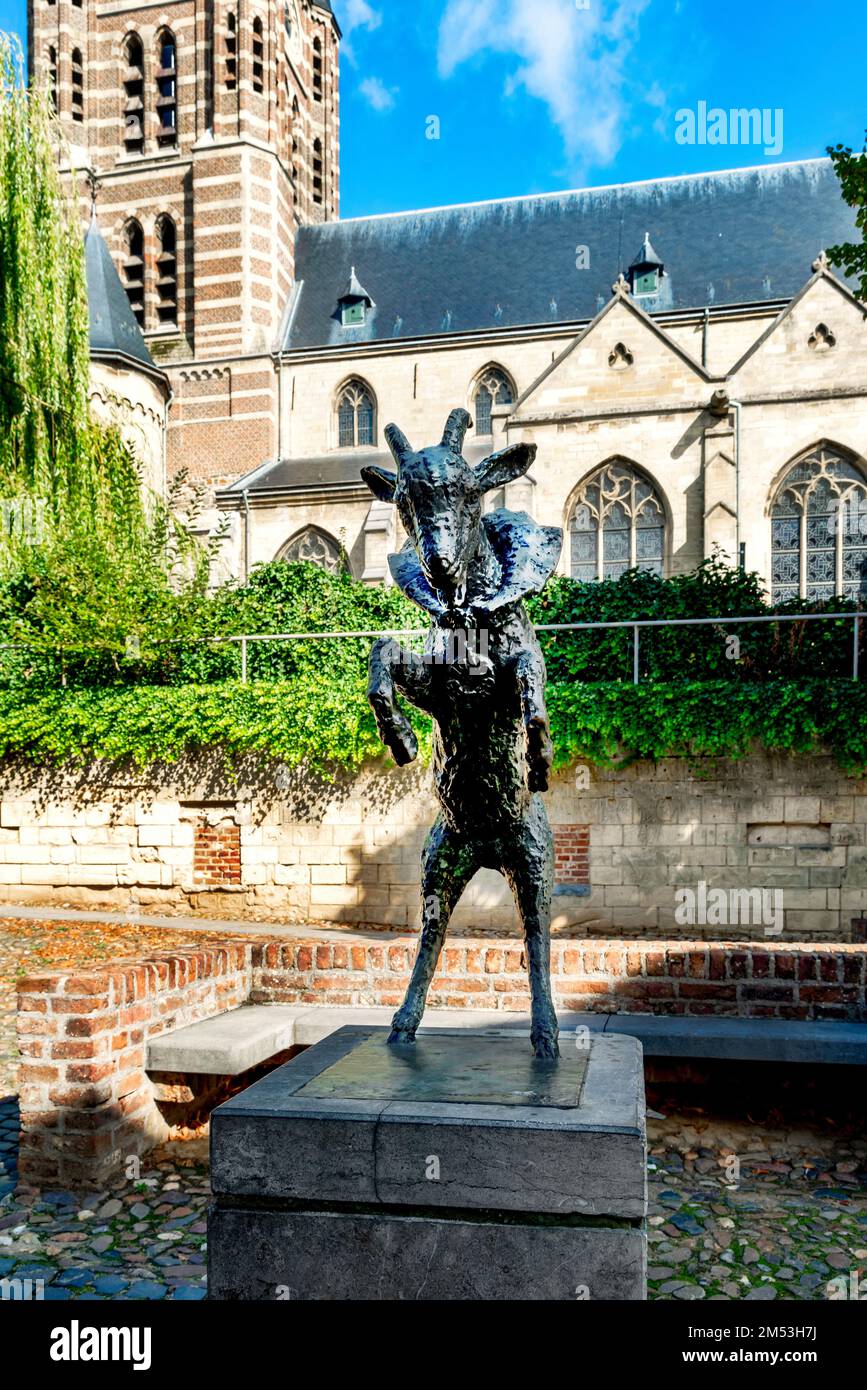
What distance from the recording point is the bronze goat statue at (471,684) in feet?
9.78

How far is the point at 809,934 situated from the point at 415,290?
2276 centimetres

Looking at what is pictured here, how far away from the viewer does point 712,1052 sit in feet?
15.4

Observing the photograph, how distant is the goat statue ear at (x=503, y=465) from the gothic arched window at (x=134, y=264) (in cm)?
2828

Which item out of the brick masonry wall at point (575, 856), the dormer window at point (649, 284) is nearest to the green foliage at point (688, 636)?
the brick masonry wall at point (575, 856)

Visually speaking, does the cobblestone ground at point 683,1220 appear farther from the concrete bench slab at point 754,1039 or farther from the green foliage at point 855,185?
the green foliage at point 855,185

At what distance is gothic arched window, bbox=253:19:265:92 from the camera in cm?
2818

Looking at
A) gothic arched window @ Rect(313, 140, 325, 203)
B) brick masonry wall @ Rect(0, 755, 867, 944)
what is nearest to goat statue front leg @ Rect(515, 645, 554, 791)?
brick masonry wall @ Rect(0, 755, 867, 944)

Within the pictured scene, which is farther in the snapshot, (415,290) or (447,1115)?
(415,290)

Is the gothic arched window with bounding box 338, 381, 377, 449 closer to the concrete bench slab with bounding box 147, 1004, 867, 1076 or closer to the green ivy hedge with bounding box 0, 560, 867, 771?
the green ivy hedge with bounding box 0, 560, 867, 771

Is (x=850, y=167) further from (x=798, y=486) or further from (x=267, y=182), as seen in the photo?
(x=267, y=182)

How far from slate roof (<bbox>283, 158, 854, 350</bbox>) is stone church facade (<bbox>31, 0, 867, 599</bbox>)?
8 centimetres

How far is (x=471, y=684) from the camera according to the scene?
10.6 feet

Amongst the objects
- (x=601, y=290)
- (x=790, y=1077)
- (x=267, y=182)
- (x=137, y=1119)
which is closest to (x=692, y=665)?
(x=790, y=1077)

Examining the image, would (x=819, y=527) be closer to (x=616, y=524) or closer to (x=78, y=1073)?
(x=616, y=524)
